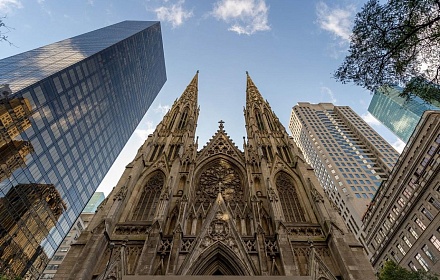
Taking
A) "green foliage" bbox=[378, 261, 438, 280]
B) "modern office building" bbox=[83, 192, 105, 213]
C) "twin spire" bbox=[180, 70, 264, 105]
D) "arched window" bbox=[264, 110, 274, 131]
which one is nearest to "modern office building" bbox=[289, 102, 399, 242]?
"arched window" bbox=[264, 110, 274, 131]

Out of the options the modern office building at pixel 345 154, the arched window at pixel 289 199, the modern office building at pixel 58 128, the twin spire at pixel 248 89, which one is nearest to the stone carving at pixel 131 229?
the arched window at pixel 289 199

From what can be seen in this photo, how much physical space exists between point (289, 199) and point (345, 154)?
4697cm

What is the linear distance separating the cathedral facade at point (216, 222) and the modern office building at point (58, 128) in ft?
42.4

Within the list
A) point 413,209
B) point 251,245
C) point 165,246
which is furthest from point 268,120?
point 413,209

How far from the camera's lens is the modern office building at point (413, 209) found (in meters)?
28.8

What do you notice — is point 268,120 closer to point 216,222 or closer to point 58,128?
point 216,222

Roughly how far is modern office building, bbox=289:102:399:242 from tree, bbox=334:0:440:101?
3909 centimetres

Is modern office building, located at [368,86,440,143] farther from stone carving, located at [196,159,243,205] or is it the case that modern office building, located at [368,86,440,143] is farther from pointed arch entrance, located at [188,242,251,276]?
pointed arch entrance, located at [188,242,251,276]

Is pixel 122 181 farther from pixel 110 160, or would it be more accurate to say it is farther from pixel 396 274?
pixel 110 160

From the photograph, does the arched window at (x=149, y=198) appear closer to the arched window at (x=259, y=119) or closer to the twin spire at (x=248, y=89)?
the arched window at (x=259, y=119)

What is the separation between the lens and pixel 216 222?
55.9ft

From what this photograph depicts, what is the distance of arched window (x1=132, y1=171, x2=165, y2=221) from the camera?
61.5ft

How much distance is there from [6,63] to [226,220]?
34.6 m

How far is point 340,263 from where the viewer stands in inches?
555
